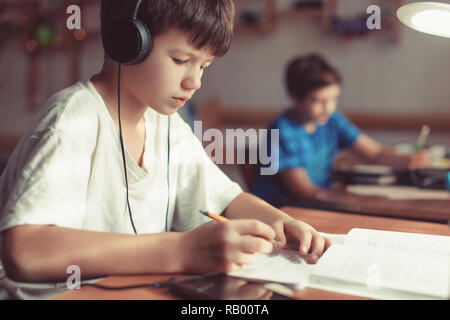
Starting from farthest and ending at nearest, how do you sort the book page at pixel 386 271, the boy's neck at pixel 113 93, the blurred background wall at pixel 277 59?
the blurred background wall at pixel 277 59
the boy's neck at pixel 113 93
the book page at pixel 386 271

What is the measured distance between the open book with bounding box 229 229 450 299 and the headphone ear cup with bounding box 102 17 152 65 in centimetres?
34

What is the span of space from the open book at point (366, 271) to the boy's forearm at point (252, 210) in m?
0.10

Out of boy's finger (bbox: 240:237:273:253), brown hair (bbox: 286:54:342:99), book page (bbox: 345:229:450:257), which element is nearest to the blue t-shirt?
brown hair (bbox: 286:54:342:99)

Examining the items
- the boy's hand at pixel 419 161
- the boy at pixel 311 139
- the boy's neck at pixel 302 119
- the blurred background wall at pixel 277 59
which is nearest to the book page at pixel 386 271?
the boy at pixel 311 139

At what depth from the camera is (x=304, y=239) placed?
645mm

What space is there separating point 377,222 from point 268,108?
2.23 metres

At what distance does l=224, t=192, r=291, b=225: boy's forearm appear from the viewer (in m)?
A: 0.75

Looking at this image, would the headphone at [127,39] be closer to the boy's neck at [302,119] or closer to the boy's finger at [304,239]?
the boy's finger at [304,239]

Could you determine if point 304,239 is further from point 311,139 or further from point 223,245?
point 311,139

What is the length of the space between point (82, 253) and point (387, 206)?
2.70 feet

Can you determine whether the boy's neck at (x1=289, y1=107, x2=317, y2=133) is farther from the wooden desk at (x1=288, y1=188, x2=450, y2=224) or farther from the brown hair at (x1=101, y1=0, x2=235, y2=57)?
the brown hair at (x1=101, y1=0, x2=235, y2=57)

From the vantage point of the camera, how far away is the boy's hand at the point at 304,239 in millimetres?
635

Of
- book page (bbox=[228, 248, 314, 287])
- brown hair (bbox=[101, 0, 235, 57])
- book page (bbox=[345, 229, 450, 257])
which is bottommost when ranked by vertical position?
book page (bbox=[228, 248, 314, 287])

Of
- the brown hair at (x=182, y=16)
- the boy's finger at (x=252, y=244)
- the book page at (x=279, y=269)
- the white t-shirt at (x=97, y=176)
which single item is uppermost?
the brown hair at (x=182, y=16)
